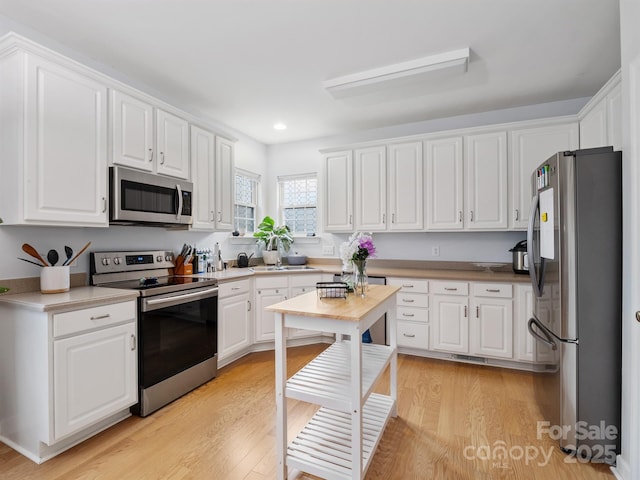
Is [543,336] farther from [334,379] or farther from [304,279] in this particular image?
[304,279]

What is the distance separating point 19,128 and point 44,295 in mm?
1030

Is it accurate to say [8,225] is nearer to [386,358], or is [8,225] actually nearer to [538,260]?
[386,358]

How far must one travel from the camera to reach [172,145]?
9.37 feet

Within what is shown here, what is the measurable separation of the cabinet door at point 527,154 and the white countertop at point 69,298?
3530 millimetres

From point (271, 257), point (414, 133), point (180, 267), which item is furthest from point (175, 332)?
point (414, 133)

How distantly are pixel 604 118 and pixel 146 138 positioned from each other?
A: 3.67 metres

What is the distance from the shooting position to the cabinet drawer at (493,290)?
3.01 m

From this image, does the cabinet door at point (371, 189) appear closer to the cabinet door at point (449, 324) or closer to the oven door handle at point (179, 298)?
the cabinet door at point (449, 324)

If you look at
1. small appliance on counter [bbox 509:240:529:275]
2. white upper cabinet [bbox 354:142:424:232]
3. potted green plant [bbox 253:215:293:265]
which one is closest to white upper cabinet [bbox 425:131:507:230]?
white upper cabinet [bbox 354:142:424:232]

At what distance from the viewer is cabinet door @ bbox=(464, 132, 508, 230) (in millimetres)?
3289

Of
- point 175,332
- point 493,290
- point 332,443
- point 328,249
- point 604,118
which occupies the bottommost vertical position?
point 332,443

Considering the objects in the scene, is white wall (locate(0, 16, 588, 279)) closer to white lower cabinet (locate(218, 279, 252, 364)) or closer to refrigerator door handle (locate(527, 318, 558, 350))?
white lower cabinet (locate(218, 279, 252, 364))

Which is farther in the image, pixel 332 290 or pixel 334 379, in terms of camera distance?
pixel 332 290

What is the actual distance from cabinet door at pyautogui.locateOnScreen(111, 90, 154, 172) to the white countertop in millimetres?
971
